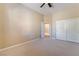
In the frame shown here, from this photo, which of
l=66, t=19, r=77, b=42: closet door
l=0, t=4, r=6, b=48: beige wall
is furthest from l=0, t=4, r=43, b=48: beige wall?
l=66, t=19, r=77, b=42: closet door

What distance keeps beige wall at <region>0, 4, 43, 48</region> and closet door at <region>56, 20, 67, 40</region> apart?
165 cm

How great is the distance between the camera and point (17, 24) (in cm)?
492

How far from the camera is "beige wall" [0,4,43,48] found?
4.27 metres

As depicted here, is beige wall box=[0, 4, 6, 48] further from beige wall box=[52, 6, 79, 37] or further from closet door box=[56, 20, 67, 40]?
closet door box=[56, 20, 67, 40]

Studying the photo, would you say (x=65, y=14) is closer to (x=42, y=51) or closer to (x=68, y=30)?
(x=68, y=30)

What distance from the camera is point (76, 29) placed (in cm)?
558

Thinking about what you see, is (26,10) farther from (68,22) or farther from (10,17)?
(68,22)

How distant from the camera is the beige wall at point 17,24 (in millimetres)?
4266

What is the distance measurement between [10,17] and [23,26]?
1.09 meters

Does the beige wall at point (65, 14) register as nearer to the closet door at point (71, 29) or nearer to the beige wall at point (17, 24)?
the closet door at point (71, 29)

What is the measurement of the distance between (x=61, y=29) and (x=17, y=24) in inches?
126

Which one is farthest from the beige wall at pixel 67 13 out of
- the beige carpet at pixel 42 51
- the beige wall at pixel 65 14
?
the beige carpet at pixel 42 51

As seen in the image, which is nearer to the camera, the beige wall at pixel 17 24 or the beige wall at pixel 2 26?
the beige wall at pixel 2 26

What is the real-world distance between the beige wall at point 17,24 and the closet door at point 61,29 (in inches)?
65.0
